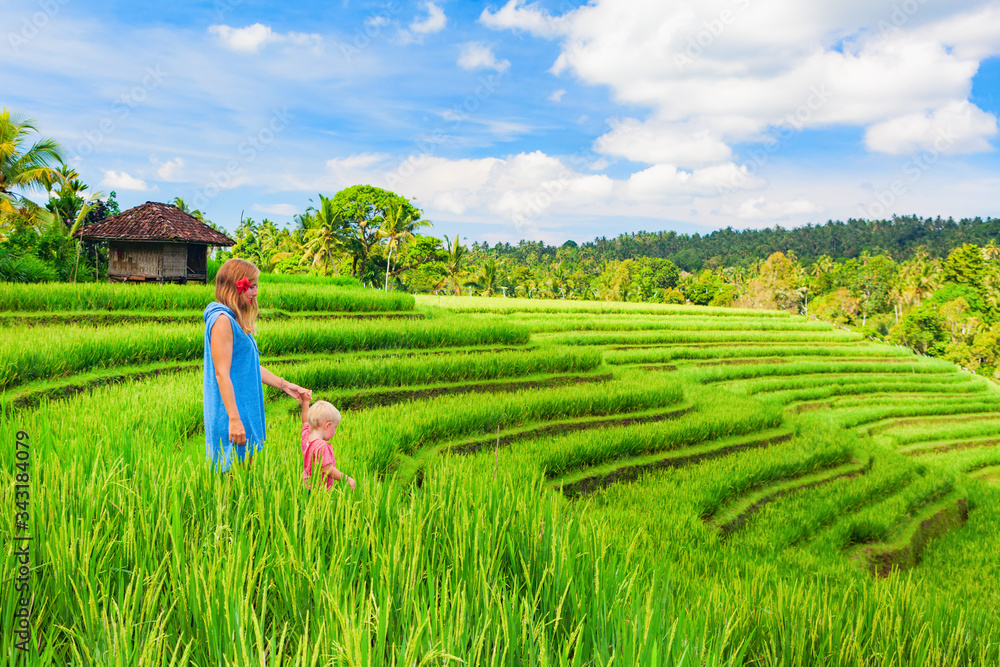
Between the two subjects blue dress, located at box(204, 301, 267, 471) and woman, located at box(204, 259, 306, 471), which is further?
blue dress, located at box(204, 301, 267, 471)

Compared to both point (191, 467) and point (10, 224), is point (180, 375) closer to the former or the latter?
point (191, 467)

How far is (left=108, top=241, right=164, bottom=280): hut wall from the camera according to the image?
17.2 metres

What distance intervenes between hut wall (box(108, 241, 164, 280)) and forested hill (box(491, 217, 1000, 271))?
2649 inches

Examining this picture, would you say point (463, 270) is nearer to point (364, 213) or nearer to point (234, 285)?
point (364, 213)

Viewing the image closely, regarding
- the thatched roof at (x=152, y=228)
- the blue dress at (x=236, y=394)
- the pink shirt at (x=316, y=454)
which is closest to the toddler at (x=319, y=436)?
the pink shirt at (x=316, y=454)

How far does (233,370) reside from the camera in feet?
9.72

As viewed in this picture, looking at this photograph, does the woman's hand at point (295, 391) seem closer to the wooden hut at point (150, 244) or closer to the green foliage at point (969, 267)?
the wooden hut at point (150, 244)

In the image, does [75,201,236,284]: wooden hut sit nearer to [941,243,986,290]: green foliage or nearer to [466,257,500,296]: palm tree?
[466,257,500,296]: palm tree

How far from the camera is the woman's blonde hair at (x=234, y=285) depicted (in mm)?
2797

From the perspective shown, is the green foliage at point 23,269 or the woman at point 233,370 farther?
the green foliage at point 23,269

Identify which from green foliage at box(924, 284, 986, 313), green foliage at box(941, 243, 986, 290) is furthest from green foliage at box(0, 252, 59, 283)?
green foliage at box(941, 243, 986, 290)

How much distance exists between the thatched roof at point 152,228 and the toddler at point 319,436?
1545 centimetres

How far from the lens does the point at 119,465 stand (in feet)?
7.39

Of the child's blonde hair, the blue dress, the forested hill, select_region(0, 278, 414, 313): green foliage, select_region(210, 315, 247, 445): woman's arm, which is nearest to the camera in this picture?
select_region(210, 315, 247, 445): woman's arm
